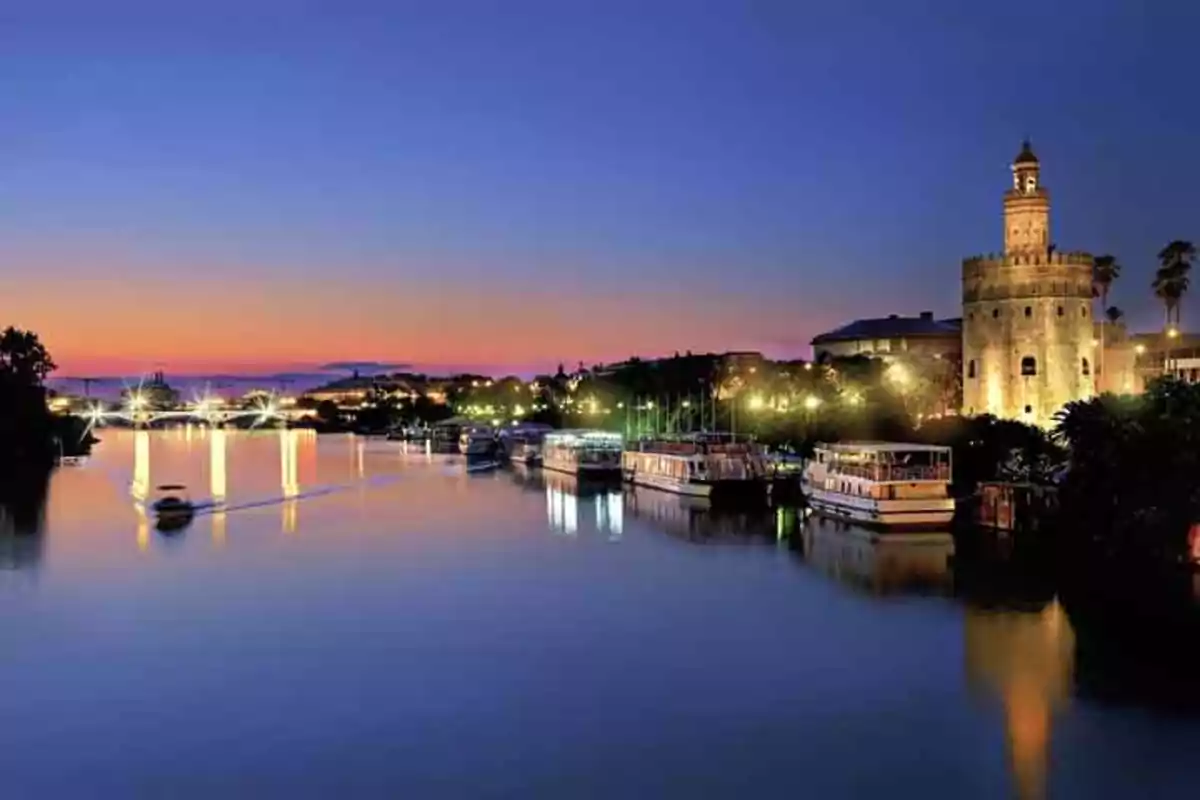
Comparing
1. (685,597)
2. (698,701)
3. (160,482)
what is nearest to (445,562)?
(685,597)

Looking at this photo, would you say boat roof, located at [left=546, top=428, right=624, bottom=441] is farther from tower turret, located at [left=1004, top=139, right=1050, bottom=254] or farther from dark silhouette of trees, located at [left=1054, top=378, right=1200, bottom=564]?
dark silhouette of trees, located at [left=1054, top=378, right=1200, bottom=564]

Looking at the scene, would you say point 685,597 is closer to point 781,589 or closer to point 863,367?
point 781,589

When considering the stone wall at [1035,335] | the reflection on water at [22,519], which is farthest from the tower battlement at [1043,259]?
the reflection on water at [22,519]

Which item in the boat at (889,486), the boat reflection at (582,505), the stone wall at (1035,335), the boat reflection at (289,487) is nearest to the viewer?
the boat at (889,486)

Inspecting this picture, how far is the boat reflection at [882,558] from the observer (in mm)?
35969

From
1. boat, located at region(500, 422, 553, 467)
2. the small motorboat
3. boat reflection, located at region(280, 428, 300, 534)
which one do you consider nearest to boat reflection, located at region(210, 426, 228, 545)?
the small motorboat

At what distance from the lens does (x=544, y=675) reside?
26266mm

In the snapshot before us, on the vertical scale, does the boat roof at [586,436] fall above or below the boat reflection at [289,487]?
above

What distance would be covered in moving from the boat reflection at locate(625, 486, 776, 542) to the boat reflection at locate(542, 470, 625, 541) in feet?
3.21

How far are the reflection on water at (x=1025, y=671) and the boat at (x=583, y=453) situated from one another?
148 ft

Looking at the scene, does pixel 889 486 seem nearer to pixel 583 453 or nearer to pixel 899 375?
pixel 583 453

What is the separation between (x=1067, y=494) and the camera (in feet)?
129

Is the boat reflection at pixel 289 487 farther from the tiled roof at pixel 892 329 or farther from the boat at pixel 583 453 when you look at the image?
the tiled roof at pixel 892 329

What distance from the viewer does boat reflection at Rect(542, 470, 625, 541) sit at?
51.3m
